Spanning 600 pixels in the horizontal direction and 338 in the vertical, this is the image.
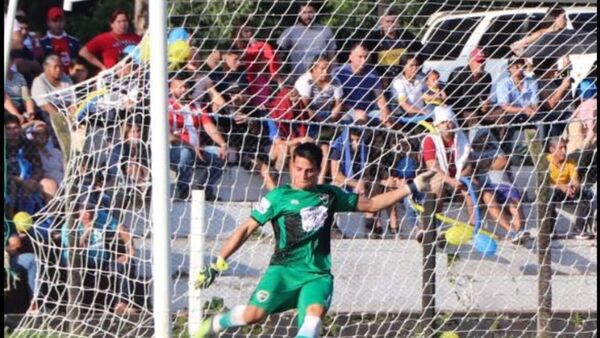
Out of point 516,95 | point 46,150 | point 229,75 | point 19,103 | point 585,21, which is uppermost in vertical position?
point 585,21

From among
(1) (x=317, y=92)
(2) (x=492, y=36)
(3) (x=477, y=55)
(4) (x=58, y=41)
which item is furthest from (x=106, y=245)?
(2) (x=492, y=36)

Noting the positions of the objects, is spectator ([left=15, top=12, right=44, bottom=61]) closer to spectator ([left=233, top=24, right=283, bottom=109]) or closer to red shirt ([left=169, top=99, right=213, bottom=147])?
red shirt ([left=169, top=99, right=213, bottom=147])

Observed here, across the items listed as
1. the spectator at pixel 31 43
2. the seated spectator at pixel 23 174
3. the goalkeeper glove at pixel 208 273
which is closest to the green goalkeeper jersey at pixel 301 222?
the goalkeeper glove at pixel 208 273

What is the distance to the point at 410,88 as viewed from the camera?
34.4ft

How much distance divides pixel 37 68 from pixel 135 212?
2.03m

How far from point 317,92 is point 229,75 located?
69 centimetres

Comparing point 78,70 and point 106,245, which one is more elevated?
point 78,70

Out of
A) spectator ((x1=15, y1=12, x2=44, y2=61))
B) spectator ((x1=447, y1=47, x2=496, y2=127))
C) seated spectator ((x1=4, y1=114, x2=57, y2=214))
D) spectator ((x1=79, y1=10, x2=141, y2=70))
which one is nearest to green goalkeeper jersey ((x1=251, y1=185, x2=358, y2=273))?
spectator ((x1=447, y1=47, x2=496, y2=127))

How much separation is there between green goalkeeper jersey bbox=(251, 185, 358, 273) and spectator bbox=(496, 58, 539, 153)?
7.54ft

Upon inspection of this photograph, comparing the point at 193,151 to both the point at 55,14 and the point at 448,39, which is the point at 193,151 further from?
the point at 55,14

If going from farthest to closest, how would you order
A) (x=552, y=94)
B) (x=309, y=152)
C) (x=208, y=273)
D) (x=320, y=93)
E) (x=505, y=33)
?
(x=552, y=94)
(x=505, y=33)
(x=320, y=93)
(x=309, y=152)
(x=208, y=273)

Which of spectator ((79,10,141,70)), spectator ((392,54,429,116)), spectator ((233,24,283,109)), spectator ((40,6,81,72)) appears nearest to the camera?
spectator ((233,24,283,109))

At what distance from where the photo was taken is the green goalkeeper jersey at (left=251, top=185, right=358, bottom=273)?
346 inches

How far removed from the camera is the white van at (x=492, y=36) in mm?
10410
